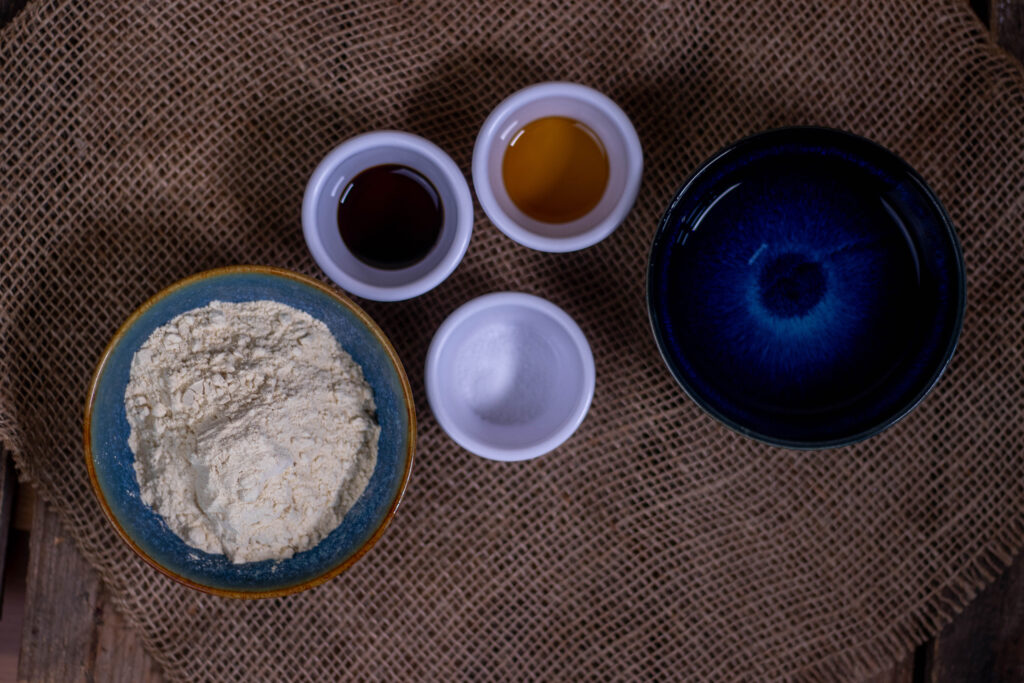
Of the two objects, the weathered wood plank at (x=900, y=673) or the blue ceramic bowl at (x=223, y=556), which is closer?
the blue ceramic bowl at (x=223, y=556)

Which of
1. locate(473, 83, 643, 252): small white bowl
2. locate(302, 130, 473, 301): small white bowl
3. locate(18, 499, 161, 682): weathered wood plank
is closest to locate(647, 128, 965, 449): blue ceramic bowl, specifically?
locate(473, 83, 643, 252): small white bowl

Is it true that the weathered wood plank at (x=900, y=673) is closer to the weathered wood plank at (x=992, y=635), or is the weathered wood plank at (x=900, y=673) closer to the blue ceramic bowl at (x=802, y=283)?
the weathered wood plank at (x=992, y=635)

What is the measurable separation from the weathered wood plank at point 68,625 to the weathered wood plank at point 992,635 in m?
0.90

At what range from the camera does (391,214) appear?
76cm

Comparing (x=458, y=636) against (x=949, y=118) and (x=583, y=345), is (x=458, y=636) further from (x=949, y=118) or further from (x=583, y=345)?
(x=949, y=118)

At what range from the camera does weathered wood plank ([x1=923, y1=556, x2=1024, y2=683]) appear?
0.82 m

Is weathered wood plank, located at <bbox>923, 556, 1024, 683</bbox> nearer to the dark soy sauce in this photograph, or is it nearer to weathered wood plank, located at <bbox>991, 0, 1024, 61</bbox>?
weathered wood plank, located at <bbox>991, 0, 1024, 61</bbox>

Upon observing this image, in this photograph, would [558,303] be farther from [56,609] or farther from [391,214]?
[56,609]

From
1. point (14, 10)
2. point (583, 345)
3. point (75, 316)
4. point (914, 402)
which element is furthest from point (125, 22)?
point (914, 402)

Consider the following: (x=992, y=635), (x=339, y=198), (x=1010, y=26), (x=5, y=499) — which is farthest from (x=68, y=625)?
(x=1010, y=26)

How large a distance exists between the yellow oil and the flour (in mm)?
250

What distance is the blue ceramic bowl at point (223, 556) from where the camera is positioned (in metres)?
0.68

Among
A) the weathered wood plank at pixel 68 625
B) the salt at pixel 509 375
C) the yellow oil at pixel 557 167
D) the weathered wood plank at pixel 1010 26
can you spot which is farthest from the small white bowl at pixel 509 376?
the weathered wood plank at pixel 1010 26

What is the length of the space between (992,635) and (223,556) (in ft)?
2.79
